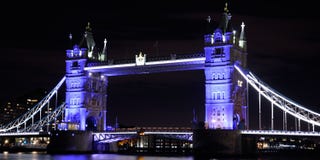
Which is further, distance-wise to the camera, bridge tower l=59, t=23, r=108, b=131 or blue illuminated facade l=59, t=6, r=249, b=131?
bridge tower l=59, t=23, r=108, b=131

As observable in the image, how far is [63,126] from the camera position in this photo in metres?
73.4

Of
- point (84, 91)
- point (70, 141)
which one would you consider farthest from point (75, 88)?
point (70, 141)

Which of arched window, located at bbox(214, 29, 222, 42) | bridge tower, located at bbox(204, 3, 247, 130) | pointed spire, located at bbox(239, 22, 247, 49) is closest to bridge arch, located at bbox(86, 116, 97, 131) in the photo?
bridge tower, located at bbox(204, 3, 247, 130)

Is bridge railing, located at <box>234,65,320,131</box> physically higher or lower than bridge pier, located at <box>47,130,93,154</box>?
higher

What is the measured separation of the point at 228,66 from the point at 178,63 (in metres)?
6.25

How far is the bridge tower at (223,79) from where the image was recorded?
206 ft

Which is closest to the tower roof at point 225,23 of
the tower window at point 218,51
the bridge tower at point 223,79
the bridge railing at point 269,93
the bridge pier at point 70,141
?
the bridge tower at point 223,79

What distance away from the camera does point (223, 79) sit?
6366cm

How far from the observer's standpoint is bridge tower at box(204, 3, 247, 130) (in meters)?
62.9

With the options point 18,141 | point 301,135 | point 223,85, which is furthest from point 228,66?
point 18,141

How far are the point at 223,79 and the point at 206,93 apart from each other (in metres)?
2.59

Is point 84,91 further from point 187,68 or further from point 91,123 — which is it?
point 187,68

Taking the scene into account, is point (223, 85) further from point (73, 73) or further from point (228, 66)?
point (73, 73)

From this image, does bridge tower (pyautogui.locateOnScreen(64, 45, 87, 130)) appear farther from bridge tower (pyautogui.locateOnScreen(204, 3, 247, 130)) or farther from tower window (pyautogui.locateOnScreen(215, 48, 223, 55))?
tower window (pyautogui.locateOnScreen(215, 48, 223, 55))
